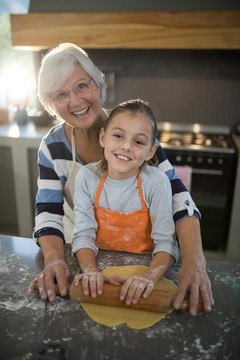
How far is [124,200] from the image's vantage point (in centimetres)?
107

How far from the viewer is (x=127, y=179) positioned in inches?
42.7

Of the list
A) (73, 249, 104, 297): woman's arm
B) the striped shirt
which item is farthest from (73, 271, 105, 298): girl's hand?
the striped shirt

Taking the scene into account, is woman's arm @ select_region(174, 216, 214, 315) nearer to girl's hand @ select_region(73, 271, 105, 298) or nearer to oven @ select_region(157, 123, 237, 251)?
girl's hand @ select_region(73, 271, 105, 298)

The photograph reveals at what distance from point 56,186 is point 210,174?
4.80 feet

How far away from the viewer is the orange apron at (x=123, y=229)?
1.06 m

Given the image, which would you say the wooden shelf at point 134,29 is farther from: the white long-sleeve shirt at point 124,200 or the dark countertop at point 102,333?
the dark countertop at point 102,333

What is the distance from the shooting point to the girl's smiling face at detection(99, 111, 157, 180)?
3.34 feet

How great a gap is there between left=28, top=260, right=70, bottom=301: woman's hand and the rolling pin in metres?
0.05

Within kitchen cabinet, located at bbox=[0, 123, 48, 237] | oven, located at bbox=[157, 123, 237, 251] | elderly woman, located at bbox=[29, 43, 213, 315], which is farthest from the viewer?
kitchen cabinet, located at bbox=[0, 123, 48, 237]

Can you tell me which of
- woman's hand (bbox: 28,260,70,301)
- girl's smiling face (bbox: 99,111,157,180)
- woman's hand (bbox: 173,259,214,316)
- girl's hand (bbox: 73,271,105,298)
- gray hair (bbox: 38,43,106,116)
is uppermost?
gray hair (bbox: 38,43,106,116)

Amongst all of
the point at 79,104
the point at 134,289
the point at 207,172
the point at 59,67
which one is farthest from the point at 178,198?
the point at 207,172

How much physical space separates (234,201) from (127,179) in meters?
1.51

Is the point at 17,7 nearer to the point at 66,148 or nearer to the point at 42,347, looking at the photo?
the point at 66,148

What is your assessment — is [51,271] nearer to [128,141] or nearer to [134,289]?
[134,289]
